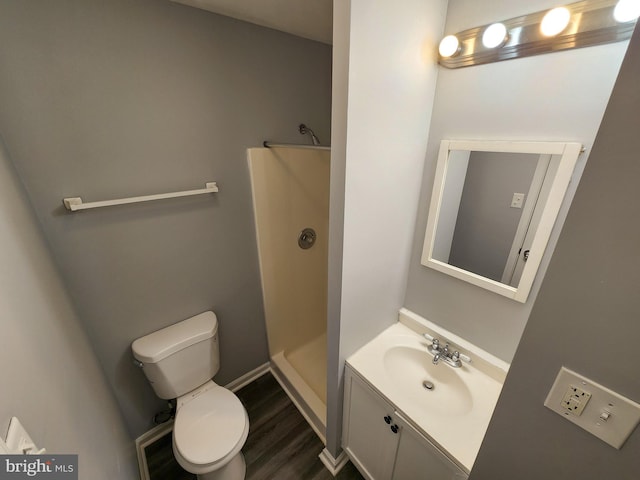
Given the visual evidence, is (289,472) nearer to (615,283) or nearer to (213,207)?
(213,207)

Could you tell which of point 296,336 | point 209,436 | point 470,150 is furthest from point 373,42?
point 296,336

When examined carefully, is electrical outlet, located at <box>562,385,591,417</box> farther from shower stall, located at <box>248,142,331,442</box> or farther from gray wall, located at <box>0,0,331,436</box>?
gray wall, located at <box>0,0,331,436</box>

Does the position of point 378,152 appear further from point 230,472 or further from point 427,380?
point 230,472

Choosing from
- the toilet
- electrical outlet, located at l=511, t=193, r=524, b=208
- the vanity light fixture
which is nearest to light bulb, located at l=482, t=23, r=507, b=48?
the vanity light fixture

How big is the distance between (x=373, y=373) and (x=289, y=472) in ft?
3.01

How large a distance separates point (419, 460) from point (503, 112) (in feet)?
4.70

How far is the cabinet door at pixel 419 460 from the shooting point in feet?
3.10

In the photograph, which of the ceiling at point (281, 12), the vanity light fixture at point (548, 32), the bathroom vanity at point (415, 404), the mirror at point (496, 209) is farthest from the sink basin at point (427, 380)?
the ceiling at point (281, 12)

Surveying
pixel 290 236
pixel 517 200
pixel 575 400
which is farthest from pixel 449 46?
pixel 290 236

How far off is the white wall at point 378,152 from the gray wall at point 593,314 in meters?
0.60

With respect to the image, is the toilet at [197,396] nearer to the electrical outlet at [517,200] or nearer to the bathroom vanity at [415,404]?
the bathroom vanity at [415,404]

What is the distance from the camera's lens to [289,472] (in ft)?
4.99

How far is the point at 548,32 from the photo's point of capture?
2.74 feet

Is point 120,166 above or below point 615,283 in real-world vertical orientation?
above
